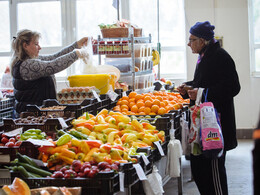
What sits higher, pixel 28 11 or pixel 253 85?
pixel 28 11

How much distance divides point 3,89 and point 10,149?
4353 millimetres

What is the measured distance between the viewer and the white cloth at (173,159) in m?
3.84

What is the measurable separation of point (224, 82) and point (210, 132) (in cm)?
44

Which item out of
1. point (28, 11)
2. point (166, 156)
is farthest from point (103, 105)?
point (28, 11)

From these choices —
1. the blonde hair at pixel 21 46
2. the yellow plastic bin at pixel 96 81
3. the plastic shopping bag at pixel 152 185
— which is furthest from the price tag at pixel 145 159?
the blonde hair at pixel 21 46

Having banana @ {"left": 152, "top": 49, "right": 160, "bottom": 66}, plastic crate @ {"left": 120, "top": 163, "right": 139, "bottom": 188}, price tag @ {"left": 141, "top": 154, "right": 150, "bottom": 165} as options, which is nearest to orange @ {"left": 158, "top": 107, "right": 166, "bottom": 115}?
price tag @ {"left": 141, "top": 154, "right": 150, "bottom": 165}

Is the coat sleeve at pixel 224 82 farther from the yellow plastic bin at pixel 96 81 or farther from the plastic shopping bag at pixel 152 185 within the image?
the yellow plastic bin at pixel 96 81

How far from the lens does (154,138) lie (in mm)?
3475

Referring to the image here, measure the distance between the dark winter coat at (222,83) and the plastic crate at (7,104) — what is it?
8.69ft

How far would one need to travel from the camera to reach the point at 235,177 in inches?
217

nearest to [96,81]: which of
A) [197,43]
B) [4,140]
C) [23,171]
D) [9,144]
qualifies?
[197,43]

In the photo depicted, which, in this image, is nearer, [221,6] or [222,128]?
[222,128]

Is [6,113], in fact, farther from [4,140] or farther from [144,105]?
[4,140]

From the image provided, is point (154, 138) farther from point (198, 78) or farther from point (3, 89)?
point (3, 89)
